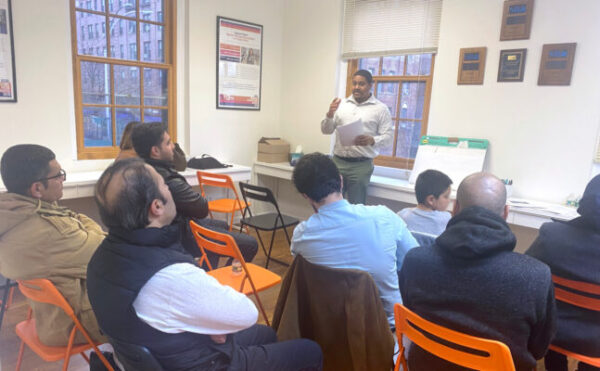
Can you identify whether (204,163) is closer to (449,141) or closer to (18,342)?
(18,342)

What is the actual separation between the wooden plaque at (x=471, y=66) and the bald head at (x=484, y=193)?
2348 millimetres

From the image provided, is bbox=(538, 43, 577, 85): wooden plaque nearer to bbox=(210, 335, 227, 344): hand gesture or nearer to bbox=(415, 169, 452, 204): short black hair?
bbox=(415, 169, 452, 204): short black hair

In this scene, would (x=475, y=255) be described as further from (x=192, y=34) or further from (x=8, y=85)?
(x=192, y=34)

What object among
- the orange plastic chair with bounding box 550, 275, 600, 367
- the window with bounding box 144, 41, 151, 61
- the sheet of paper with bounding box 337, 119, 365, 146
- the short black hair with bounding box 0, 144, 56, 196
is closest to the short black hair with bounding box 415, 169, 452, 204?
the orange plastic chair with bounding box 550, 275, 600, 367

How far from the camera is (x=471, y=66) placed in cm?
359

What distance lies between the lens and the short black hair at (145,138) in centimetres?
245

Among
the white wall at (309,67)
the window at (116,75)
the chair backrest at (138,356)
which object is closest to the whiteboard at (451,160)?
the white wall at (309,67)

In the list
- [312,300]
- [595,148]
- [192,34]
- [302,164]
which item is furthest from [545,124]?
[192,34]

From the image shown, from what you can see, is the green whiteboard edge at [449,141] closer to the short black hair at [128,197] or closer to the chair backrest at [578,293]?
the chair backrest at [578,293]

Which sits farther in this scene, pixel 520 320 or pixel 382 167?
pixel 382 167

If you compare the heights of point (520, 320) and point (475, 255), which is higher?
point (475, 255)

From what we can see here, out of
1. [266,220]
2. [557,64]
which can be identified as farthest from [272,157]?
[557,64]

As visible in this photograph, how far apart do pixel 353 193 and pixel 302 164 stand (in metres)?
2.23

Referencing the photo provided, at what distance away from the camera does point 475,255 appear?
3.99 ft
